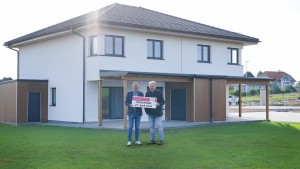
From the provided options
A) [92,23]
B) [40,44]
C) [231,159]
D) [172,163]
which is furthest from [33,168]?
[40,44]

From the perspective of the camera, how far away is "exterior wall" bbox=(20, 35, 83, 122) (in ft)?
76.5

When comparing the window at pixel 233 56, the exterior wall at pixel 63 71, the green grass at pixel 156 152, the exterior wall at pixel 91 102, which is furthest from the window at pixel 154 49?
the green grass at pixel 156 152

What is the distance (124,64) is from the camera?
22625 mm

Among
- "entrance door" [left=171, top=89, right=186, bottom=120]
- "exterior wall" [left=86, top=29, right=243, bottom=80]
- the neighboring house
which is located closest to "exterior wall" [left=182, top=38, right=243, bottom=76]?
"exterior wall" [left=86, top=29, right=243, bottom=80]

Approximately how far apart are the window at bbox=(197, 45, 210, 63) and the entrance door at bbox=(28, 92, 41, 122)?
989 cm

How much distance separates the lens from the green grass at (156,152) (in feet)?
31.3

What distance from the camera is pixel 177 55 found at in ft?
82.3

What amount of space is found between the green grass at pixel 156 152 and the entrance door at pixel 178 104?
9.42 m

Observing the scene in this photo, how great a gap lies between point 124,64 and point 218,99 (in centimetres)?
554

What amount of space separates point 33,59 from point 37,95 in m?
3.82

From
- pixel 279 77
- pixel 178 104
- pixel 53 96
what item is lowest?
pixel 178 104

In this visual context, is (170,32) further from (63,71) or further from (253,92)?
(253,92)

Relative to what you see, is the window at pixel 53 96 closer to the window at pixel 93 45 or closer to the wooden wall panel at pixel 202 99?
the window at pixel 93 45

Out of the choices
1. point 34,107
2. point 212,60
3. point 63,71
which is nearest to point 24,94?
point 34,107
